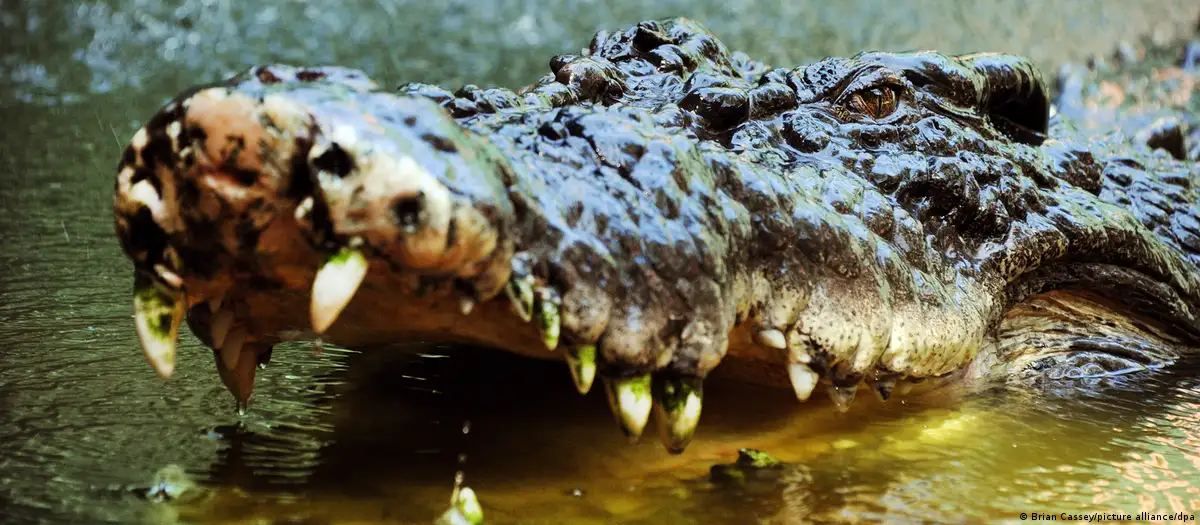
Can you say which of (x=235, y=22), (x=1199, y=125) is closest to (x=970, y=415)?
(x=1199, y=125)

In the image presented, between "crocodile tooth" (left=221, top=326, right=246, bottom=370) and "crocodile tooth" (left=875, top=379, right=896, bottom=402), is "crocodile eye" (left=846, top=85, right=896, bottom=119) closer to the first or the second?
"crocodile tooth" (left=875, top=379, right=896, bottom=402)

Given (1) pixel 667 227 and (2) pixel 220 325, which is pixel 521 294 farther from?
(2) pixel 220 325

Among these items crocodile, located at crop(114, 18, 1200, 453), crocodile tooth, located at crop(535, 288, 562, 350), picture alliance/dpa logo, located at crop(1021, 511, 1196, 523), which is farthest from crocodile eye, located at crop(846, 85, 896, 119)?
crocodile tooth, located at crop(535, 288, 562, 350)

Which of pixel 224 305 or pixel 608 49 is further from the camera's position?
pixel 608 49

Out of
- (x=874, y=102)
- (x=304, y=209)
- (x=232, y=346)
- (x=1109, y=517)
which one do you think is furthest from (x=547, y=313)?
(x=874, y=102)

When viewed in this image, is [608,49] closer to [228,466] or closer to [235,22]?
[228,466]

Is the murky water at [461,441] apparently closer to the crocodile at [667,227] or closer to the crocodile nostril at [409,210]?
the crocodile at [667,227]

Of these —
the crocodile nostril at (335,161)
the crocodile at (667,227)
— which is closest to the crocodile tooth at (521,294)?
the crocodile at (667,227)
